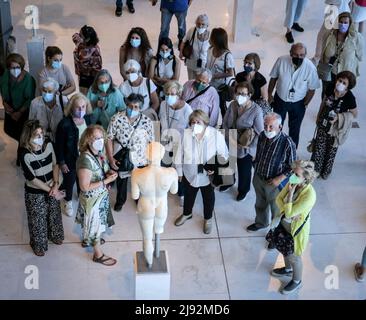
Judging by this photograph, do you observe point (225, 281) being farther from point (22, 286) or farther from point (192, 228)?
point (22, 286)

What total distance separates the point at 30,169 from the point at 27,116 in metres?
1.56

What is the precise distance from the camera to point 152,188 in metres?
6.22

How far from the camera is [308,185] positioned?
21.5 feet

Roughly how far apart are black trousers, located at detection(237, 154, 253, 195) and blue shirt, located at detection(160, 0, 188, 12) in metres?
3.43

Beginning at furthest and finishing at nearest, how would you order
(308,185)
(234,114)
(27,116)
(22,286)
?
(27,116), (234,114), (22,286), (308,185)

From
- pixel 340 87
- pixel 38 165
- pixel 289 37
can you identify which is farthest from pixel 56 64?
pixel 289 37

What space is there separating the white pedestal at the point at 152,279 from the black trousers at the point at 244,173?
1.71m

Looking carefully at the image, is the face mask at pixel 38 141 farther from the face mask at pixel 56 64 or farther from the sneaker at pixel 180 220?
the sneaker at pixel 180 220

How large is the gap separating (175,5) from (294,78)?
292 centimetres

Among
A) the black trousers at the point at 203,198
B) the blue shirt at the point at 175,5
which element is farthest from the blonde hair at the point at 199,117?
the blue shirt at the point at 175,5

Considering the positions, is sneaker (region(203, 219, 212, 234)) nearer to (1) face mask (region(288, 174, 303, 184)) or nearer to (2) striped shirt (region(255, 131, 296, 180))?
(2) striped shirt (region(255, 131, 296, 180))

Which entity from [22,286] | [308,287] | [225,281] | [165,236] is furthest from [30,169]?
[308,287]

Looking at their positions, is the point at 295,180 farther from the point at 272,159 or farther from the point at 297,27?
the point at 297,27

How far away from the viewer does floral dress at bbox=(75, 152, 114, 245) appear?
6754 millimetres
